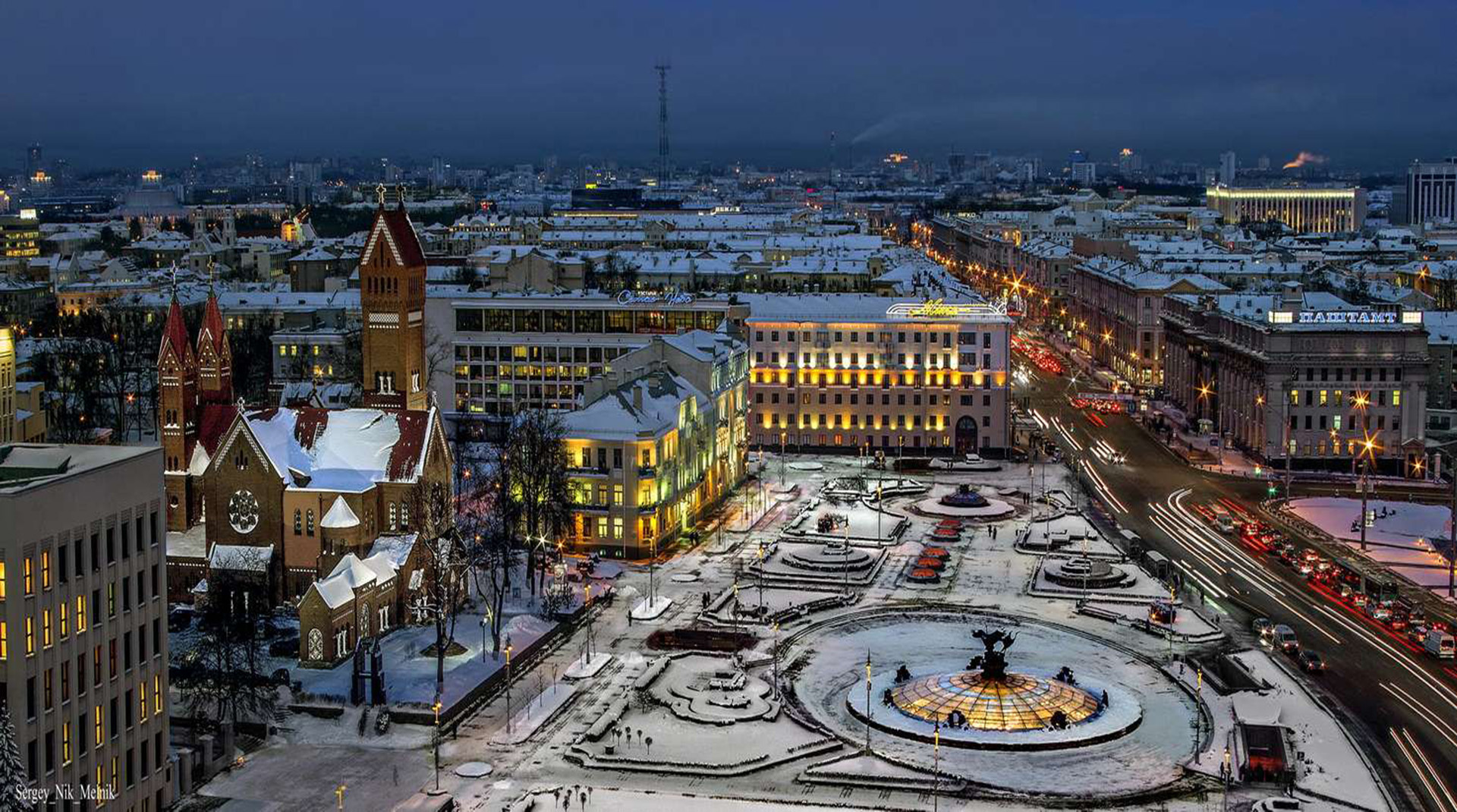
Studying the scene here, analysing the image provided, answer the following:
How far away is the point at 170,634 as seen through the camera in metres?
87.9

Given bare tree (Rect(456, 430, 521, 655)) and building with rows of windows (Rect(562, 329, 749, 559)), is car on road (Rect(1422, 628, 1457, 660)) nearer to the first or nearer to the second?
building with rows of windows (Rect(562, 329, 749, 559))

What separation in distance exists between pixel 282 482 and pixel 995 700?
42319 millimetres

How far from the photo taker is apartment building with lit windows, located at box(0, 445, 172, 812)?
183 ft

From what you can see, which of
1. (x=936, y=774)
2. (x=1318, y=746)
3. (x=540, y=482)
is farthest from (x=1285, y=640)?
(x=540, y=482)

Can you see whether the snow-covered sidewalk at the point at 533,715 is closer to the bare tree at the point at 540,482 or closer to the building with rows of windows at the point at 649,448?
the bare tree at the point at 540,482

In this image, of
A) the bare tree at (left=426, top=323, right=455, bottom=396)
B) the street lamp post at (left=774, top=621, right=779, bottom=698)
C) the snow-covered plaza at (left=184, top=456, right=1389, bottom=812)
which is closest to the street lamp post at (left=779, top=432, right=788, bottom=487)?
the snow-covered plaza at (left=184, top=456, right=1389, bottom=812)

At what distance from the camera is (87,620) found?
194ft

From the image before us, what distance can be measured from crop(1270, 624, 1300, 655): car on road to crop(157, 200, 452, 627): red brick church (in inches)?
1870

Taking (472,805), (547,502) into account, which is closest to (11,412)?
(547,502)

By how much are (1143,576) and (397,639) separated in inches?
1847

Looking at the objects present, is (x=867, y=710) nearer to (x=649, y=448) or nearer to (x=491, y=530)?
(x=491, y=530)

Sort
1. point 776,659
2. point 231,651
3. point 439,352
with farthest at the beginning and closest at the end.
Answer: point 439,352 < point 776,659 < point 231,651

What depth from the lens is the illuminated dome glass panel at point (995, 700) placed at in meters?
74.5

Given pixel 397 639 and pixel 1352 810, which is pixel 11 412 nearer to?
pixel 397 639
